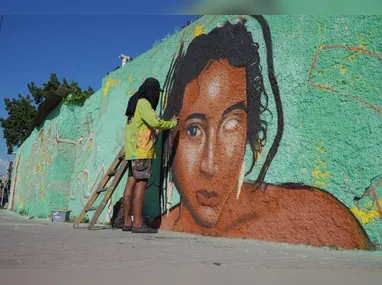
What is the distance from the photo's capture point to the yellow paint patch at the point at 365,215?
266 centimetres

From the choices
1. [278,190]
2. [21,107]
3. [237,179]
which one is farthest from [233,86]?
[21,107]

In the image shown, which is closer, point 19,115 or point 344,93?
point 344,93

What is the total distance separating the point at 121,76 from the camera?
6.44 meters

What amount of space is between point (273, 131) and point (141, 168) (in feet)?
5.31

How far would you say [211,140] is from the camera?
4.02 meters

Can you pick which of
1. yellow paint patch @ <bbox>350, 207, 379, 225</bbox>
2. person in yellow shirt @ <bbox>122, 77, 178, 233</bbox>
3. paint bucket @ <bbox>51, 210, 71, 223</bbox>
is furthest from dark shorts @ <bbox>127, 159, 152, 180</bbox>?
paint bucket @ <bbox>51, 210, 71, 223</bbox>

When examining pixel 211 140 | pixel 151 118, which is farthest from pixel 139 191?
pixel 211 140

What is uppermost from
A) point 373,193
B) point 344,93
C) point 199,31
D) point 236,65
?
point 199,31

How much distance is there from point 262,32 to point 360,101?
1.27m

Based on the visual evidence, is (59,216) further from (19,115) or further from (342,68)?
(19,115)

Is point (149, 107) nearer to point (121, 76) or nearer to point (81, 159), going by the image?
point (121, 76)

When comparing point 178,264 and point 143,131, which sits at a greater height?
point 143,131

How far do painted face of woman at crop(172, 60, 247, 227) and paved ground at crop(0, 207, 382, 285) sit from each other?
39.0 inches

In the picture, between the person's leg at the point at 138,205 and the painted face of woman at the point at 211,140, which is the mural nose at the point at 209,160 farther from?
the person's leg at the point at 138,205
